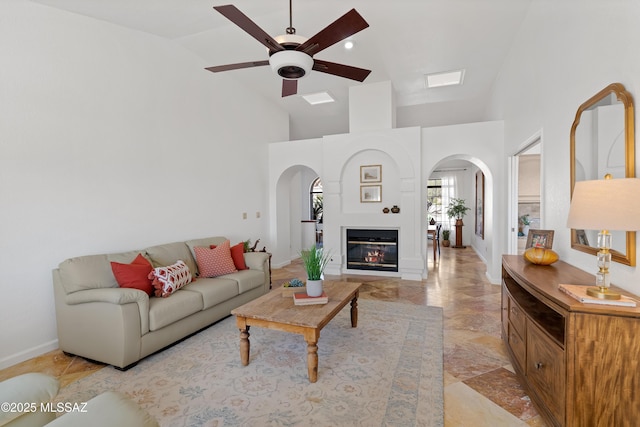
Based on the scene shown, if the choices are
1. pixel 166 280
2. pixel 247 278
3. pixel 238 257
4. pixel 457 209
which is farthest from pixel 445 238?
pixel 166 280

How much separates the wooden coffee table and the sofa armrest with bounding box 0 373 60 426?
1.41m

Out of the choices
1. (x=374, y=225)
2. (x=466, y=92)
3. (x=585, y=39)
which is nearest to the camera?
(x=585, y=39)

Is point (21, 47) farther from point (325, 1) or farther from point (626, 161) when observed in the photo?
point (626, 161)

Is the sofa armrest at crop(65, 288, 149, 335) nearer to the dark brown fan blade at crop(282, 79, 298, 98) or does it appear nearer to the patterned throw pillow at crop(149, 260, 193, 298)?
the patterned throw pillow at crop(149, 260, 193, 298)

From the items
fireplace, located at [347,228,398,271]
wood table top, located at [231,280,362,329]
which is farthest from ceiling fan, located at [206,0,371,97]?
fireplace, located at [347,228,398,271]

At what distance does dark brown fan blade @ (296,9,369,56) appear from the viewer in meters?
2.05

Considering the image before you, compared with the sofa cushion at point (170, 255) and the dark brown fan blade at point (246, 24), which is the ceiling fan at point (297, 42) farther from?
the sofa cushion at point (170, 255)

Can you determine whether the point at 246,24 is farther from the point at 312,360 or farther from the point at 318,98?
the point at 318,98

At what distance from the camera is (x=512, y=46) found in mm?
4316

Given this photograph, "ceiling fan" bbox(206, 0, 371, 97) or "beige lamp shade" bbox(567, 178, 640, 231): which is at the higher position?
"ceiling fan" bbox(206, 0, 371, 97)

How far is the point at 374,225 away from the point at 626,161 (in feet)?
12.9

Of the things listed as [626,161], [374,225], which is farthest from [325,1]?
[374,225]

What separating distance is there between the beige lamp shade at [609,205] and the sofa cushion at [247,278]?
3.20 metres

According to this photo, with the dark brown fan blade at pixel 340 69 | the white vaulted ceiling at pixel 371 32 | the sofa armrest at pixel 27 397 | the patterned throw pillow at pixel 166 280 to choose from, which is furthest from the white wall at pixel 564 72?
the patterned throw pillow at pixel 166 280
